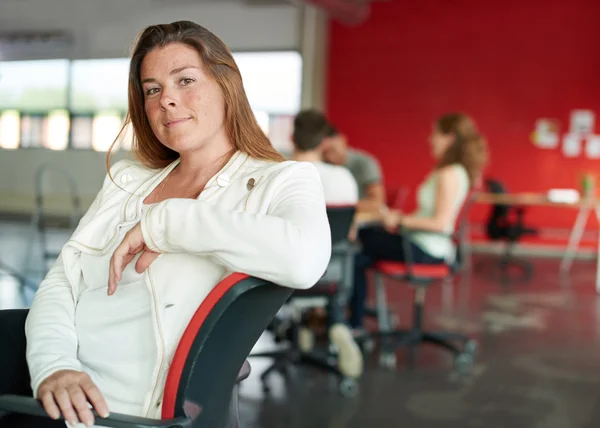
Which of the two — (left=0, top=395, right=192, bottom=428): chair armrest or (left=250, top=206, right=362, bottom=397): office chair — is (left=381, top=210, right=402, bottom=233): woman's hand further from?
(left=0, top=395, right=192, bottom=428): chair armrest

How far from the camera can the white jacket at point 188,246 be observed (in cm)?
114

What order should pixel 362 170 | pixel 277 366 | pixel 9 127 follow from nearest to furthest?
pixel 9 127, pixel 277 366, pixel 362 170

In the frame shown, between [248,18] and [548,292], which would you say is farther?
[548,292]

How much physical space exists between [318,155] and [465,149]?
0.87 m

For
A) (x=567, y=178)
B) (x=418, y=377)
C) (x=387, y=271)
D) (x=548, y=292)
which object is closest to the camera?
(x=418, y=377)

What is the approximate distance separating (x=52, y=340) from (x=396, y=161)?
8.95 m

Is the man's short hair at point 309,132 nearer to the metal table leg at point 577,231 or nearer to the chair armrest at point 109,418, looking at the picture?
the chair armrest at point 109,418

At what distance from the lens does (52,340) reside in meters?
1.26

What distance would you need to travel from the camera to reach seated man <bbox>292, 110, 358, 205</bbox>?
3703 mm

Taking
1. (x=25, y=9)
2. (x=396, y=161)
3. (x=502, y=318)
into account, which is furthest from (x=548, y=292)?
(x=25, y=9)

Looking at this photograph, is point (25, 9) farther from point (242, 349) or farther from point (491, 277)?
point (491, 277)

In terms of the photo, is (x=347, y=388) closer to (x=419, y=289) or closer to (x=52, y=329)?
(x=419, y=289)

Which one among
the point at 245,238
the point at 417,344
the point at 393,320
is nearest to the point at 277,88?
the point at 393,320

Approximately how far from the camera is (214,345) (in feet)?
3.59
